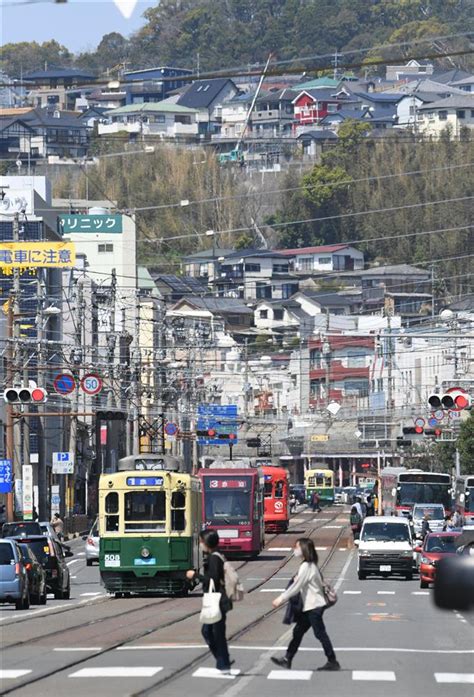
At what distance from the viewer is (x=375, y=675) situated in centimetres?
1855

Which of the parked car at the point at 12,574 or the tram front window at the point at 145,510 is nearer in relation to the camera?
the parked car at the point at 12,574

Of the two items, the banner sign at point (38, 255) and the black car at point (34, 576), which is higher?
the banner sign at point (38, 255)

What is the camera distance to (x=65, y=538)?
67.7m

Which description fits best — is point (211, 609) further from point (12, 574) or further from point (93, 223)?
point (93, 223)

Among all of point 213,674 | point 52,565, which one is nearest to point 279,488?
point 52,565

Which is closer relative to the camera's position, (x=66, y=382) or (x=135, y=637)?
(x=135, y=637)

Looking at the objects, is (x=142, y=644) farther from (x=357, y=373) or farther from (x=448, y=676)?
(x=357, y=373)

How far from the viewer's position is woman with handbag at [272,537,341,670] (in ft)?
63.3

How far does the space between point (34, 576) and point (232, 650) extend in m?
12.9

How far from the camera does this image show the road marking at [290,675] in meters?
18.5

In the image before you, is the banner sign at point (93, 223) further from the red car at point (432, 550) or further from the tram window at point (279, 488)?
the red car at point (432, 550)

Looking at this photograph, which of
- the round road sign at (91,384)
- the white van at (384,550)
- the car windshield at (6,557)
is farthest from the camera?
the round road sign at (91,384)

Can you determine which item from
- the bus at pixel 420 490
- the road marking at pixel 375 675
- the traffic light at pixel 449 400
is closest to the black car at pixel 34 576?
the road marking at pixel 375 675

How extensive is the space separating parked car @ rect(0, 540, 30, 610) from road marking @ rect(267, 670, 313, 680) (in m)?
13.5
